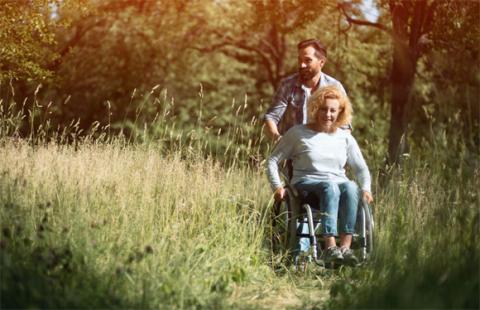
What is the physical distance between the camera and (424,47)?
43.3 feet

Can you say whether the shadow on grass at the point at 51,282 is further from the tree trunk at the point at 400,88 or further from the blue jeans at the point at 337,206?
the tree trunk at the point at 400,88

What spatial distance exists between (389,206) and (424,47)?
272 inches

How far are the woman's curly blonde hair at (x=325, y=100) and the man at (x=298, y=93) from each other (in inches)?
17.3

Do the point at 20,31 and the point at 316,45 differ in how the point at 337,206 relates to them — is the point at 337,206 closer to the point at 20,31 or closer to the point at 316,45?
the point at 316,45

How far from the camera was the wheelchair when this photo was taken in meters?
5.99

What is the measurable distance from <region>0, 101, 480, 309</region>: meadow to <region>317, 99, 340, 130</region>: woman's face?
0.80 meters

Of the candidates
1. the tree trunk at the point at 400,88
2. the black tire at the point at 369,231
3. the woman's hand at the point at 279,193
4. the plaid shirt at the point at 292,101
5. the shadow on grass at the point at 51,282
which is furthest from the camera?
the tree trunk at the point at 400,88

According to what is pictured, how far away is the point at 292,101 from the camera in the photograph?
6988 millimetres

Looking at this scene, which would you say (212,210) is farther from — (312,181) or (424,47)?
(424,47)

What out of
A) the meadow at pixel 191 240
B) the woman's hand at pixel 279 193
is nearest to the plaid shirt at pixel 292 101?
the meadow at pixel 191 240

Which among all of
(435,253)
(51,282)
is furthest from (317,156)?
(51,282)

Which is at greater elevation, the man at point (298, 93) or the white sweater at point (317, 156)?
the man at point (298, 93)

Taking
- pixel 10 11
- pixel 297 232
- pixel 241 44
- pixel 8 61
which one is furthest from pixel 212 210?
pixel 241 44

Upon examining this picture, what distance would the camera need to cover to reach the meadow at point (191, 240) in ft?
14.4
